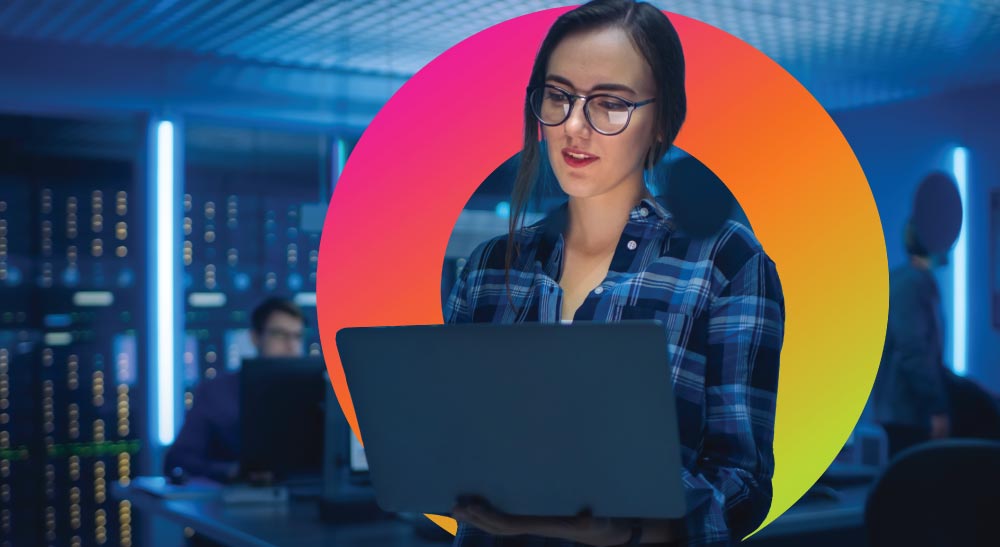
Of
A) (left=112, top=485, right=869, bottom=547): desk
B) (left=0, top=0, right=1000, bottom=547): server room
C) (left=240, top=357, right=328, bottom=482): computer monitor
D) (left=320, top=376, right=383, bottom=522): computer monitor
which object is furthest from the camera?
(left=240, top=357, right=328, bottom=482): computer monitor

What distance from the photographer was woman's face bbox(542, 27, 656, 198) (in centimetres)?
151

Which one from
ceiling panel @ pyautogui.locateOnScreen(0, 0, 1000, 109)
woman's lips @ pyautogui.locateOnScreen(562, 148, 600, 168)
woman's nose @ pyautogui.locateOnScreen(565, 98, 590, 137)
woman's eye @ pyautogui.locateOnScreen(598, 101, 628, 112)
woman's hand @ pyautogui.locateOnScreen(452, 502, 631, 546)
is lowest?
woman's hand @ pyautogui.locateOnScreen(452, 502, 631, 546)

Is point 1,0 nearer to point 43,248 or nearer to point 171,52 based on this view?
point 171,52

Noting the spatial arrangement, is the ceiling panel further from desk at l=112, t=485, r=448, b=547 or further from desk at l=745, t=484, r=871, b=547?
desk at l=112, t=485, r=448, b=547

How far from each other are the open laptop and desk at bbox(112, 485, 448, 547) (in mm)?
1689

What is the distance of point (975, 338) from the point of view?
295cm

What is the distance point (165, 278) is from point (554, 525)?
4.64m

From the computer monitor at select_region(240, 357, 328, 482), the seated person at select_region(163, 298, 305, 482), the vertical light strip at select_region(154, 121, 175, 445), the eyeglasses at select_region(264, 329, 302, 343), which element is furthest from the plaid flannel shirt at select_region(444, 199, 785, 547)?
the vertical light strip at select_region(154, 121, 175, 445)

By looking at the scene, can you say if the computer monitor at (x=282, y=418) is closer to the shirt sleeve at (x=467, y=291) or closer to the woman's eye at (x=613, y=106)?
the shirt sleeve at (x=467, y=291)

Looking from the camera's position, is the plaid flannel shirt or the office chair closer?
the plaid flannel shirt

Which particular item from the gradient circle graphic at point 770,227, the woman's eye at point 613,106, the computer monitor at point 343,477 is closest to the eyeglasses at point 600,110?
the woman's eye at point 613,106

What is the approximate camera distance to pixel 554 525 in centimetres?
129

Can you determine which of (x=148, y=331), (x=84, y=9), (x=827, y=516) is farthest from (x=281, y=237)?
(x=827, y=516)

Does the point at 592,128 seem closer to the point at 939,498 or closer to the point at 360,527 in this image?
the point at 939,498
